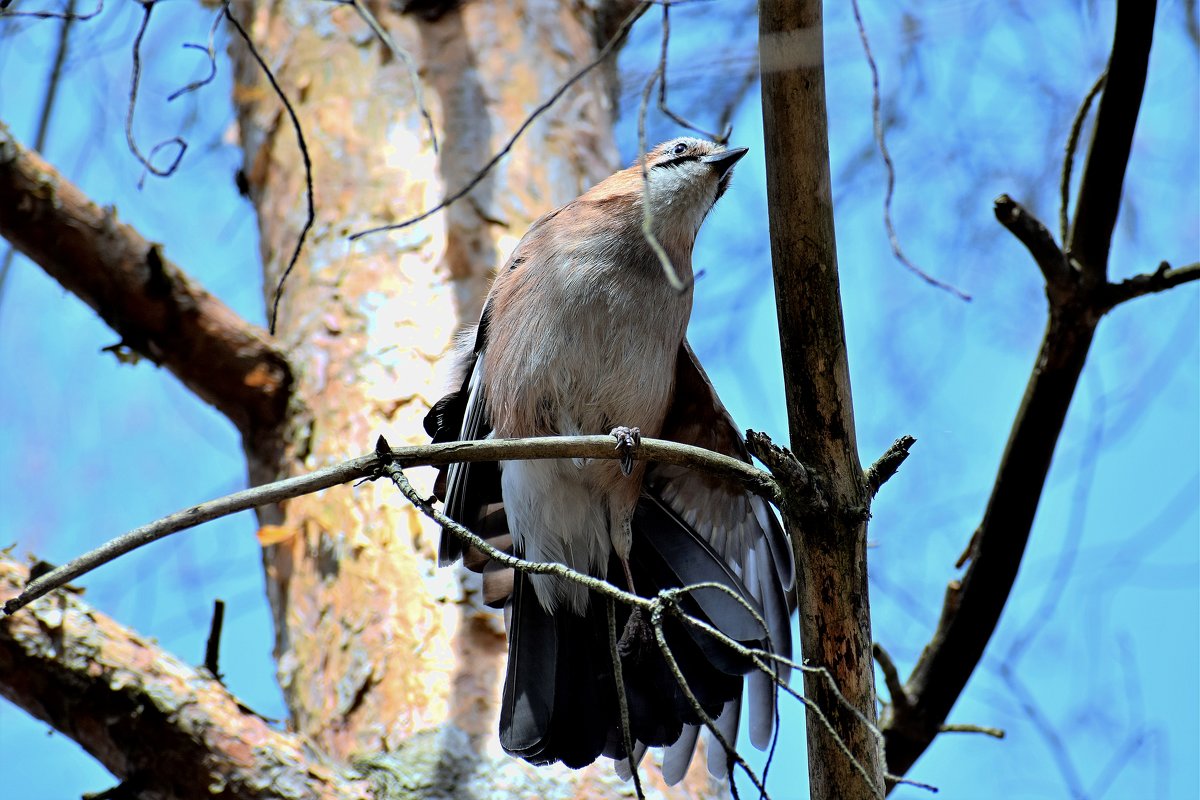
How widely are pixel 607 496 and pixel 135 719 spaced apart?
1.18 metres

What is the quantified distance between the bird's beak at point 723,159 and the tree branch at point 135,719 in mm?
1769

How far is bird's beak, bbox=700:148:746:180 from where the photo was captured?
2986mm

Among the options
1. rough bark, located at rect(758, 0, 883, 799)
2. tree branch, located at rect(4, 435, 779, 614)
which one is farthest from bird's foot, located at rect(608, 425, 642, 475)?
rough bark, located at rect(758, 0, 883, 799)

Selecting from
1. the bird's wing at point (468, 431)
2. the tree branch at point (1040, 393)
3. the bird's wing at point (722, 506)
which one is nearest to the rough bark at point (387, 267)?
the bird's wing at point (468, 431)

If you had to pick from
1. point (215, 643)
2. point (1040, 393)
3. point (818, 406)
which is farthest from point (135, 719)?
point (1040, 393)

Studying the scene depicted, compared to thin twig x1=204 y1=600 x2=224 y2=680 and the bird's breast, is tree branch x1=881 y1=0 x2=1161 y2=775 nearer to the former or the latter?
the bird's breast

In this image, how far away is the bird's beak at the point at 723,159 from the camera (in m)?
2.99

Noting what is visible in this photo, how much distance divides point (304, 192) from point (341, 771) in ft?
5.87

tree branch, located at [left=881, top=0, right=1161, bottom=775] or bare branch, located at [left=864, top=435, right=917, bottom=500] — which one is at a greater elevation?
tree branch, located at [left=881, top=0, right=1161, bottom=775]

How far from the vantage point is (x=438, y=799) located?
2383 millimetres

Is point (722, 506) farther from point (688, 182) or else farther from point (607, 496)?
point (688, 182)

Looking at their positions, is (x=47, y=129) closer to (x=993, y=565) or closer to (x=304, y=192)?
(x=304, y=192)

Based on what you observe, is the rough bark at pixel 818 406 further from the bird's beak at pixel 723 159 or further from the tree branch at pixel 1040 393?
the bird's beak at pixel 723 159

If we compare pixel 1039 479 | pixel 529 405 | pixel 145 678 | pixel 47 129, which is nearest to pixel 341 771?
pixel 145 678
